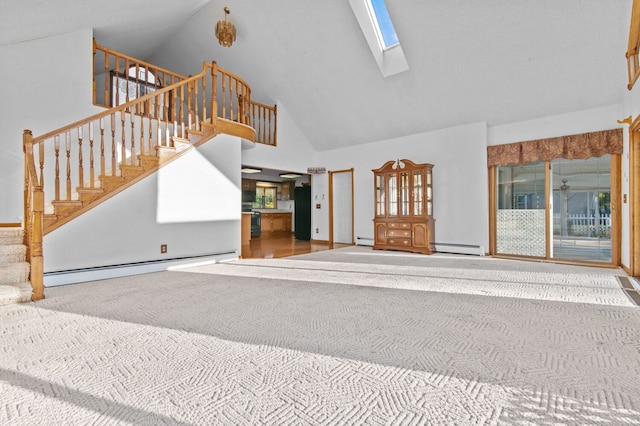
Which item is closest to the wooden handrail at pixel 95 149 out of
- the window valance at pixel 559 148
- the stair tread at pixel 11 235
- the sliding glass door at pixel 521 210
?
the stair tread at pixel 11 235

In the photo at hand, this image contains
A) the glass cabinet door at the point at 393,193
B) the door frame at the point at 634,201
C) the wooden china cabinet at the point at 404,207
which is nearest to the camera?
the door frame at the point at 634,201

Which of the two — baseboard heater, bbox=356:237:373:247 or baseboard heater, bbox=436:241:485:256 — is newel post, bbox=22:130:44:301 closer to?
baseboard heater, bbox=356:237:373:247

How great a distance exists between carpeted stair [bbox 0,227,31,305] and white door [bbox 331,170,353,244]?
6.33 metres

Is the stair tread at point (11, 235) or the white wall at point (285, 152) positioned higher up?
the white wall at point (285, 152)

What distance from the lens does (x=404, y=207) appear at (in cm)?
678

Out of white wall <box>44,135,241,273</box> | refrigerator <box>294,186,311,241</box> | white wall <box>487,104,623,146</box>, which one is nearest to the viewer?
white wall <box>44,135,241,273</box>

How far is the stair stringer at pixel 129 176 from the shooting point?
3840 mm

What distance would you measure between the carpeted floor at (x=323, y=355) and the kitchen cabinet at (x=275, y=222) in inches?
321

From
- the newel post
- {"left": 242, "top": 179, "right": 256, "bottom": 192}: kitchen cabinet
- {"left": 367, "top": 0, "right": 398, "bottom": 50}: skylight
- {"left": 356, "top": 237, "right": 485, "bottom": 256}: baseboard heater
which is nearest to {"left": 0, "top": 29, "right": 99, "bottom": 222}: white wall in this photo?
the newel post

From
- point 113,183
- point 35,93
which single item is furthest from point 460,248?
point 35,93

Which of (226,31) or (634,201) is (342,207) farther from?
(634,201)

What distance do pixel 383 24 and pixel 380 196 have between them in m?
3.37

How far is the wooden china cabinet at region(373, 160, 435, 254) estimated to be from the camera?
6.52m

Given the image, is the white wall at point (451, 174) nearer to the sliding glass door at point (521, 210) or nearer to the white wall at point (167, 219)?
the sliding glass door at point (521, 210)
